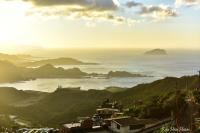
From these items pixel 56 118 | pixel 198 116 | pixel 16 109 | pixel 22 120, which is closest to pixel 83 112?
pixel 56 118

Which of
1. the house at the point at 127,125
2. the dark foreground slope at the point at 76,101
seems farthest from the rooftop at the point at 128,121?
the dark foreground slope at the point at 76,101

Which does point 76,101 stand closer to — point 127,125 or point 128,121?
point 128,121

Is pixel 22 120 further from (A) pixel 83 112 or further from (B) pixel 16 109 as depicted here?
(B) pixel 16 109

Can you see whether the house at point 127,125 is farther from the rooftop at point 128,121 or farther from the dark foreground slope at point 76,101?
the dark foreground slope at point 76,101

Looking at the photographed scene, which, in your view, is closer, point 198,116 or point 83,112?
point 198,116

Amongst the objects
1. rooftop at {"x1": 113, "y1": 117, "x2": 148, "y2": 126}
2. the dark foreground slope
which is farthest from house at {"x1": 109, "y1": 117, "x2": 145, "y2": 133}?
the dark foreground slope

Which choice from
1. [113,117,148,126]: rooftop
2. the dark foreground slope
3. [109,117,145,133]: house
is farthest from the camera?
the dark foreground slope

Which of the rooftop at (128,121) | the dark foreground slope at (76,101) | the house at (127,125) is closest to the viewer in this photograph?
the house at (127,125)

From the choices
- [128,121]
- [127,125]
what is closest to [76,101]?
[128,121]

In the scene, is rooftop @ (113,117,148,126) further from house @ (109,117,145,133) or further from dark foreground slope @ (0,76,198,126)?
dark foreground slope @ (0,76,198,126)
